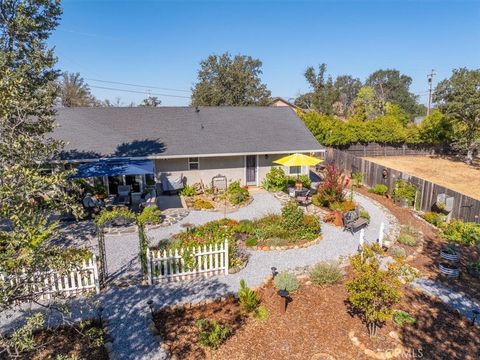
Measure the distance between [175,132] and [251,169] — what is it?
5.61 m

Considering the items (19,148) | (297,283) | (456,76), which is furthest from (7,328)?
(456,76)

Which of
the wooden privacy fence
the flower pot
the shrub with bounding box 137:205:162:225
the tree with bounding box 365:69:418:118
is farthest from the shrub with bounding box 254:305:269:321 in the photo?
the tree with bounding box 365:69:418:118

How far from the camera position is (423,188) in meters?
18.0

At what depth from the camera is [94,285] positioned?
31.2 feet

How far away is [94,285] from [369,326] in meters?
7.61

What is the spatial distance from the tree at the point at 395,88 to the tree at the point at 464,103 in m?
56.4

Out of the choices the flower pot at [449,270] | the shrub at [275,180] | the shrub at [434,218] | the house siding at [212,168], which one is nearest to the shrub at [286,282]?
the flower pot at [449,270]

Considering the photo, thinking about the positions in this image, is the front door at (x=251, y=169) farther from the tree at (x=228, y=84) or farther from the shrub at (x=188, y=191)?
the tree at (x=228, y=84)

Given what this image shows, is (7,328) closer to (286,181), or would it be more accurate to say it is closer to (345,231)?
(345,231)

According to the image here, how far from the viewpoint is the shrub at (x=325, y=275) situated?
10.0 metres

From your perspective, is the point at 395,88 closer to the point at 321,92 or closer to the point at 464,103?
the point at 321,92

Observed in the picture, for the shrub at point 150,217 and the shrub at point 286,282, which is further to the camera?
the shrub at point 150,217

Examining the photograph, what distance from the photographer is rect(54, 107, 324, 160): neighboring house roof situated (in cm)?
1944

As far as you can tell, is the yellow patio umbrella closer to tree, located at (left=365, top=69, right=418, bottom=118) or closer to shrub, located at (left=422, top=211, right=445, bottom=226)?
shrub, located at (left=422, top=211, right=445, bottom=226)
